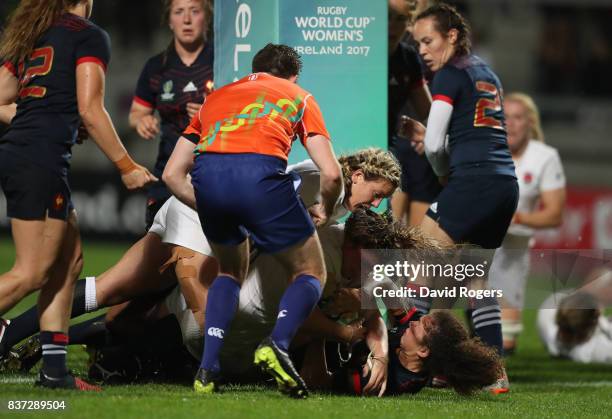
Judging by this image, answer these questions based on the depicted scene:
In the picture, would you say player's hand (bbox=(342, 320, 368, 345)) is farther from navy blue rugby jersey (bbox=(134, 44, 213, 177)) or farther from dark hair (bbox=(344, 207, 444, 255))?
navy blue rugby jersey (bbox=(134, 44, 213, 177))

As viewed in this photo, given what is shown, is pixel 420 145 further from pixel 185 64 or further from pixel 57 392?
pixel 57 392

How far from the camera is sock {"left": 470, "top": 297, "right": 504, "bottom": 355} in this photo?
22.6ft

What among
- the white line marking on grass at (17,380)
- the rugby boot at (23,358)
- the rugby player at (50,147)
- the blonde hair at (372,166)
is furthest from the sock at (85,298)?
the blonde hair at (372,166)

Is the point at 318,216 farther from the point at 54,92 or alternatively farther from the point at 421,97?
the point at 421,97

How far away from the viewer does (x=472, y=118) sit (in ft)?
22.8

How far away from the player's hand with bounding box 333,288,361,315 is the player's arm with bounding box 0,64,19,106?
1843 mm

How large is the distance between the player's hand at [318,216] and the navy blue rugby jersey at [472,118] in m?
1.27

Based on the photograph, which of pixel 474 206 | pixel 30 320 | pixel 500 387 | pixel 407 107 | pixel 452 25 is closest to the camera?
pixel 30 320

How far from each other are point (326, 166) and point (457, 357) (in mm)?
1144

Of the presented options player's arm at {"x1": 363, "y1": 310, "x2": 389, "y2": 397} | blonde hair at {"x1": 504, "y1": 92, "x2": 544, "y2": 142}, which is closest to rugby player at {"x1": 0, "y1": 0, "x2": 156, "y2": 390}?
player's arm at {"x1": 363, "y1": 310, "x2": 389, "y2": 397}

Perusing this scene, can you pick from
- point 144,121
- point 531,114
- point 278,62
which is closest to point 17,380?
point 278,62

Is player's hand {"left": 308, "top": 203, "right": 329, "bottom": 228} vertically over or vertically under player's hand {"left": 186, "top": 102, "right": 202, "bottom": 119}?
under

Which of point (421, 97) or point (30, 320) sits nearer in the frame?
point (30, 320)

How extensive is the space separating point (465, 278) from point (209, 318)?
1.97m
